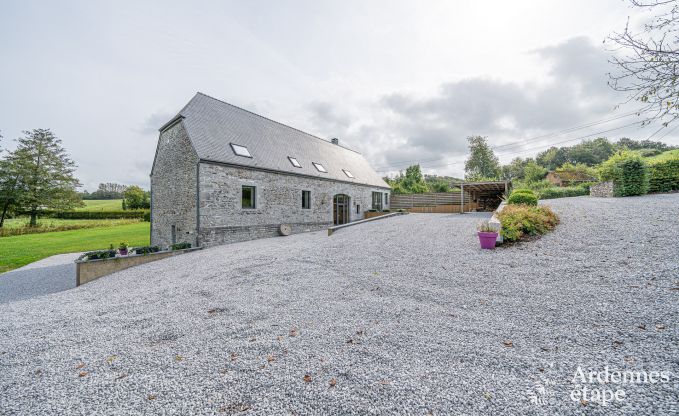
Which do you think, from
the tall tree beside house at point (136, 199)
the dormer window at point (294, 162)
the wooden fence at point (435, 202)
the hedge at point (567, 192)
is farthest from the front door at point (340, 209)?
the tall tree beside house at point (136, 199)

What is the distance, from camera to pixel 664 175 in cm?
1269

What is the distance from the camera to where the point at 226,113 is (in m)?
14.3

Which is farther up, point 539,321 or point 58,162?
point 58,162

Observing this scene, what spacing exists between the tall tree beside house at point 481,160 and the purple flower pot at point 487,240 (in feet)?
122

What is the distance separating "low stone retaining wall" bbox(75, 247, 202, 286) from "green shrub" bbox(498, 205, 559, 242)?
1204 cm

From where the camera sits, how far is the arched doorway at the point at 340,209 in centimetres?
1794

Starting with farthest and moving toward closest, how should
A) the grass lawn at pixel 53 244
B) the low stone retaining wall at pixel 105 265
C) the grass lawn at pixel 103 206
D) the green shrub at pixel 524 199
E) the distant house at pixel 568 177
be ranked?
the distant house at pixel 568 177 < the grass lawn at pixel 103 206 < the grass lawn at pixel 53 244 < the green shrub at pixel 524 199 < the low stone retaining wall at pixel 105 265

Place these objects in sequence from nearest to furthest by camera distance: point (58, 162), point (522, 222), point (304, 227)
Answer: point (522, 222) → point (304, 227) → point (58, 162)

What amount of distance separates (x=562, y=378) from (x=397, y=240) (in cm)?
670

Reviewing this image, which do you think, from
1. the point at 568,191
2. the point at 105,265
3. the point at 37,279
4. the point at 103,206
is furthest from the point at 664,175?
the point at 103,206

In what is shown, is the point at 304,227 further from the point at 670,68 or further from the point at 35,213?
the point at 35,213

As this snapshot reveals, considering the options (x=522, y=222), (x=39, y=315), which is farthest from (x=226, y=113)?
(x=522, y=222)

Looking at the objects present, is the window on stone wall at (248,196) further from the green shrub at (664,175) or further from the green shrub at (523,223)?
the green shrub at (664,175)

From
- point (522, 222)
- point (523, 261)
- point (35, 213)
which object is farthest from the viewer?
point (35, 213)
